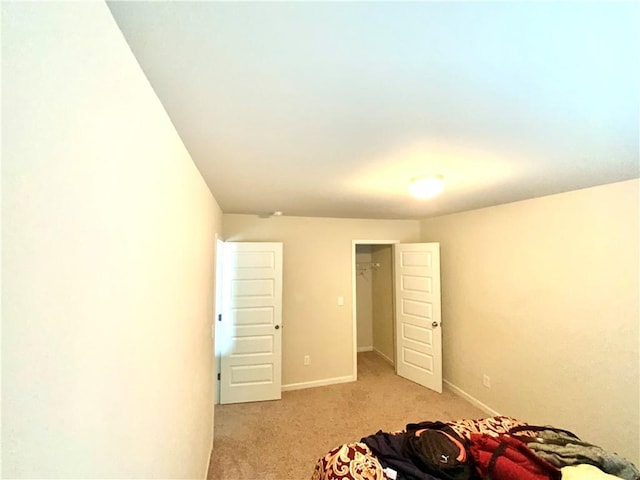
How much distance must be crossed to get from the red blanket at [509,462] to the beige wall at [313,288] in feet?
8.31

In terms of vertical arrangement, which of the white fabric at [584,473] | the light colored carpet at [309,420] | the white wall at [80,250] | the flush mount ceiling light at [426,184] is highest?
the flush mount ceiling light at [426,184]

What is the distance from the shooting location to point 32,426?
435 mm

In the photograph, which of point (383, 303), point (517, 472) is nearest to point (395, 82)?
point (517, 472)

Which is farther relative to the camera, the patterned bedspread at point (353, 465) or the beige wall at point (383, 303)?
the beige wall at point (383, 303)

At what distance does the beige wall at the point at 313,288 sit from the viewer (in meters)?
3.91

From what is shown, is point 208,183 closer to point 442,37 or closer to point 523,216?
point 442,37

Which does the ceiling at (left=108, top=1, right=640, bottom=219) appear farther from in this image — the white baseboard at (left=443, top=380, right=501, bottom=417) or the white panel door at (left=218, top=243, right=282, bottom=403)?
the white baseboard at (left=443, top=380, right=501, bottom=417)

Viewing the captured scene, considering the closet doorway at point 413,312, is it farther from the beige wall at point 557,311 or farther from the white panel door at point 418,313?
the beige wall at point 557,311

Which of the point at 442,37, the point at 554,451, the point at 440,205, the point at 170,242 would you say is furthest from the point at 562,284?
the point at 170,242

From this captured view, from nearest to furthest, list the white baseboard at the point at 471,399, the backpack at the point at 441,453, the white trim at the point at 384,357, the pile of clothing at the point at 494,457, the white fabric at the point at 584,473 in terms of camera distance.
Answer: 1. the white fabric at the point at 584,473
2. the pile of clothing at the point at 494,457
3. the backpack at the point at 441,453
4. the white baseboard at the point at 471,399
5. the white trim at the point at 384,357

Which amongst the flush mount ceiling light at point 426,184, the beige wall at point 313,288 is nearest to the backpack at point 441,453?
the flush mount ceiling light at point 426,184

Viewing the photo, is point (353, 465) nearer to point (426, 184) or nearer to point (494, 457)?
point (494, 457)

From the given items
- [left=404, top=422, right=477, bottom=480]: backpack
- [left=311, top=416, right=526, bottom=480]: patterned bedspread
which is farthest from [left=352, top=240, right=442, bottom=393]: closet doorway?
[left=404, top=422, right=477, bottom=480]: backpack

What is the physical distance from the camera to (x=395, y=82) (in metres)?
0.92
